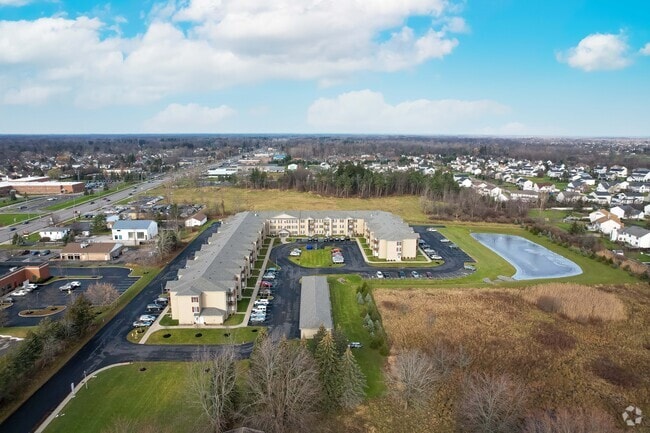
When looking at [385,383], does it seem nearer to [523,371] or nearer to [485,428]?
[485,428]

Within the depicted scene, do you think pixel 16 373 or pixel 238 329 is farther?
pixel 238 329

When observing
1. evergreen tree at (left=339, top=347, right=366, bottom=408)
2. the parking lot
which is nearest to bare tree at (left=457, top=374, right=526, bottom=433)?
evergreen tree at (left=339, top=347, right=366, bottom=408)

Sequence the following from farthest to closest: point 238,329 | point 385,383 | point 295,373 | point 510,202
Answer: point 510,202
point 238,329
point 385,383
point 295,373

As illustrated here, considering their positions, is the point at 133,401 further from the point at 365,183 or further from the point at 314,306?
the point at 365,183

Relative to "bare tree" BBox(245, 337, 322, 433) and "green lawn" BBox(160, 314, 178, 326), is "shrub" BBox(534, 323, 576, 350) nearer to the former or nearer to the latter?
"bare tree" BBox(245, 337, 322, 433)

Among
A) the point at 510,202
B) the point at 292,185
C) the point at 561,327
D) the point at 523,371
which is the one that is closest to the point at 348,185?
the point at 292,185

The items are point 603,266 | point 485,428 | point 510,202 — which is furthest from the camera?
point 510,202
